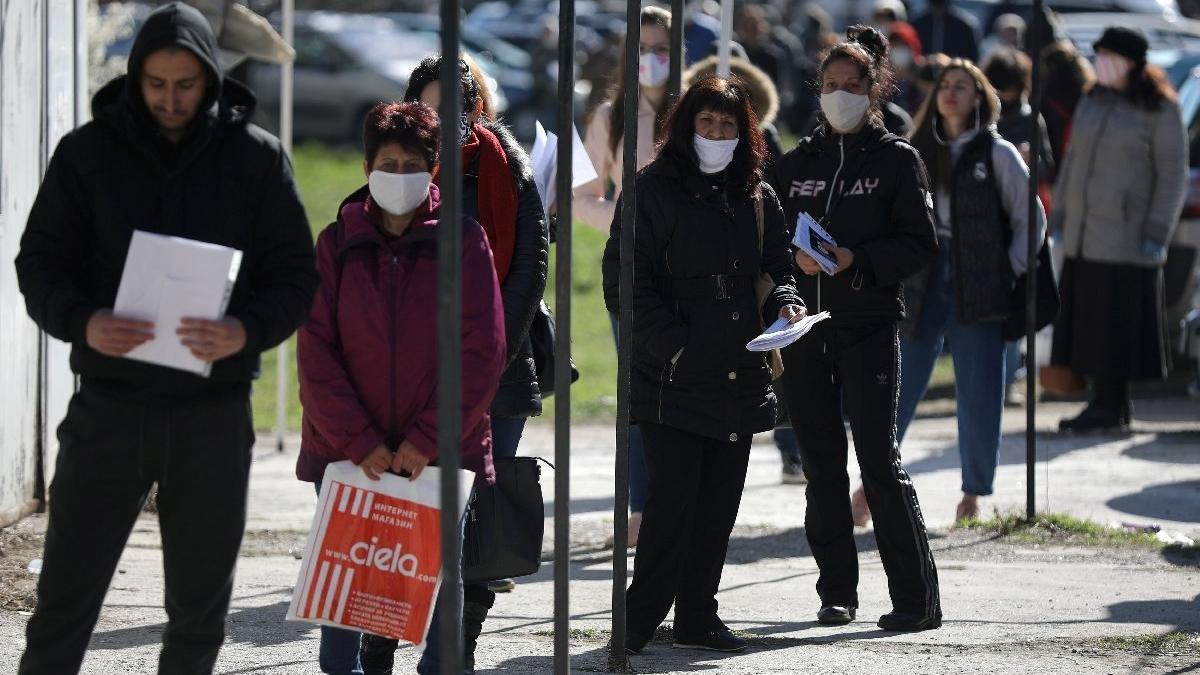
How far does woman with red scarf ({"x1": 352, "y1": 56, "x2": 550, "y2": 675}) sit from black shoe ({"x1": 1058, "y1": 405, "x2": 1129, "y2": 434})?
18.3ft

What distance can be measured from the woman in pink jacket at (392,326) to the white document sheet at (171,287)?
2.12ft

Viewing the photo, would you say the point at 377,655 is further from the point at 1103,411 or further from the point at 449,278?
the point at 1103,411

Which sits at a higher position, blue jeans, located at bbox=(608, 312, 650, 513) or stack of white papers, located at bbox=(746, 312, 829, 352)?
stack of white papers, located at bbox=(746, 312, 829, 352)

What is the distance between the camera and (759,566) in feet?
24.7

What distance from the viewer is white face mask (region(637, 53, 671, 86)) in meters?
8.32

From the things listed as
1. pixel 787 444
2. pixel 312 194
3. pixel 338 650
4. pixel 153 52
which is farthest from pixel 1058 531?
pixel 312 194

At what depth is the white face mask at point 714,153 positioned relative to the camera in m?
5.82

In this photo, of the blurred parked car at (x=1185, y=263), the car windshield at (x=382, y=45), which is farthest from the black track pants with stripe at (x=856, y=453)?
the car windshield at (x=382, y=45)

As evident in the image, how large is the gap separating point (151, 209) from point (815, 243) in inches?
105

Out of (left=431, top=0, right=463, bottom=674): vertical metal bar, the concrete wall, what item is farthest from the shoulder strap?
the concrete wall

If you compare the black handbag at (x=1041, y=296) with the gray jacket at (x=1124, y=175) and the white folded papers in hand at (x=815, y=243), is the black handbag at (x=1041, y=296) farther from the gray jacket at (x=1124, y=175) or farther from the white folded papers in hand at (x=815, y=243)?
the gray jacket at (x=1124, y=175)

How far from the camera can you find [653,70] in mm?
8359

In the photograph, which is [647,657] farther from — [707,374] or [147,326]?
[147,326]

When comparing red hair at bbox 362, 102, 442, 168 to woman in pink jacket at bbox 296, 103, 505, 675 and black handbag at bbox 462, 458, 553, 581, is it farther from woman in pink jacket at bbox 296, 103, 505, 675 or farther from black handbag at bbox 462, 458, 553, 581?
black handbag at bbox 462, 458, 553, 581
